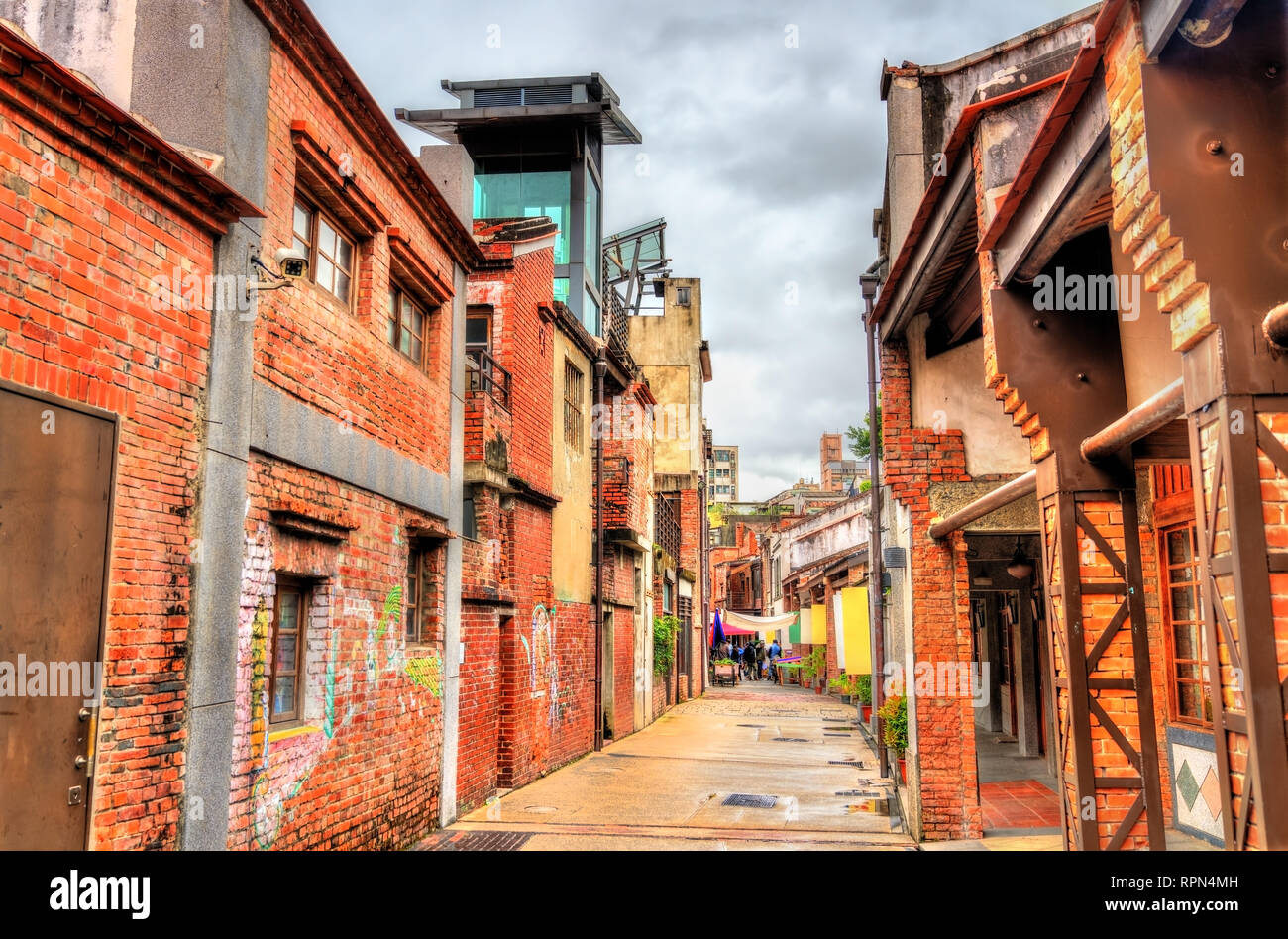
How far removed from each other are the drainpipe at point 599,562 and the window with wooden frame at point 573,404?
0.53 m

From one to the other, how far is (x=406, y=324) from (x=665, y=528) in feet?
61.1

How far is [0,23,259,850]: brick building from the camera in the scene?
4434mm

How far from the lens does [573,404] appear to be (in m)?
16.8

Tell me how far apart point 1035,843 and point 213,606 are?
7.03 meters

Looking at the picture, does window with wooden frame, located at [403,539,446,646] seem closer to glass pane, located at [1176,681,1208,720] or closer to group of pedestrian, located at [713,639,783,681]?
glass pane, located at [1176,681,1208,720]

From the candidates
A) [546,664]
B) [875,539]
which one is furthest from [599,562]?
[875,539]

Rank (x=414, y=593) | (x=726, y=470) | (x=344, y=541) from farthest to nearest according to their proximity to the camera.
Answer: (x=726, y=470) < (x=414, y=593) < (x=344, y=541)

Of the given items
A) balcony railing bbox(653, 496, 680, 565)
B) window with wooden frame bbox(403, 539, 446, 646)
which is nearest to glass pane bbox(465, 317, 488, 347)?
window with wooden frame bbox(403, 539, 446, 646)

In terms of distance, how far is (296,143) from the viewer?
284 inches

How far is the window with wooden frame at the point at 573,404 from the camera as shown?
16312mm

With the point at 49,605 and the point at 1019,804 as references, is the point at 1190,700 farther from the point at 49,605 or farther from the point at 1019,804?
the point at 49,605

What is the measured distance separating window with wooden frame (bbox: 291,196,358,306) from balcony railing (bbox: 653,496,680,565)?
17.9m

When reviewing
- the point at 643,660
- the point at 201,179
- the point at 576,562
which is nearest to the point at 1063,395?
the point at 201,179
